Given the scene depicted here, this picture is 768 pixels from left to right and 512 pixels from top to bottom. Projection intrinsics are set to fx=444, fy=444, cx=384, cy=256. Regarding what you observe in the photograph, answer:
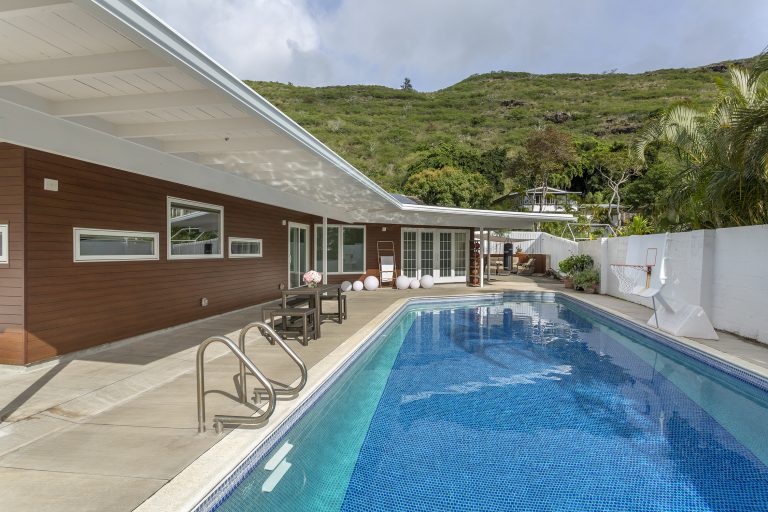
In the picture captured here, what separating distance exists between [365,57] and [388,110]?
1707cm

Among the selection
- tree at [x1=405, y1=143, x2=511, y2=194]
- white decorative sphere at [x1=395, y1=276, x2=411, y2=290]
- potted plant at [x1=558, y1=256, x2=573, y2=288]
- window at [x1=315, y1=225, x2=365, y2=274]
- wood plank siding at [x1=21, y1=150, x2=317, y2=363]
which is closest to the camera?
wood plank siding at [x1=21, y1=150, x2=317, y2=363]

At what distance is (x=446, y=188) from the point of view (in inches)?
1172

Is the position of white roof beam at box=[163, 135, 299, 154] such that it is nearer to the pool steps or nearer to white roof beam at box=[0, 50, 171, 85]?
white roof beam at box=[0, 50, 171, 85]

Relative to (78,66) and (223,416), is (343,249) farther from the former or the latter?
(78,66)

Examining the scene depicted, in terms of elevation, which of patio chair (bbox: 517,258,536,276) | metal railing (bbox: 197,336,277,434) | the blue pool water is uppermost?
patio chair (bbox: 517,258,536,276)

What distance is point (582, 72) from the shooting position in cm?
6525

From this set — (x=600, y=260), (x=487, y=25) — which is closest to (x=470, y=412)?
(x=600, y=260)

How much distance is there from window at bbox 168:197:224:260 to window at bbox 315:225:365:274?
515cm

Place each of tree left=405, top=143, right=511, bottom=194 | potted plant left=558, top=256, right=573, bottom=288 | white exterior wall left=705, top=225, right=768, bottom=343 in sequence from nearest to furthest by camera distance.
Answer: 1. white exterior wall left=705, top=225, right=768, bottom=343
2. potted plant left=558, top=256, right=573, bottom=288
3. tree left=405, top=143, right=511, bottom=194

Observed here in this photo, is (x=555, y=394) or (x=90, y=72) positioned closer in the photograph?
(x=90, y=72)

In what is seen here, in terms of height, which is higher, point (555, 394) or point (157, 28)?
point (157, 28)

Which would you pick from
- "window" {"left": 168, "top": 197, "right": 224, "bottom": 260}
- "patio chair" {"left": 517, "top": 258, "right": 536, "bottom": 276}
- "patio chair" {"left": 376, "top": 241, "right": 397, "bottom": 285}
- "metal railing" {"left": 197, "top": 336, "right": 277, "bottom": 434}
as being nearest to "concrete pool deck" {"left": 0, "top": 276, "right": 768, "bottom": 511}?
"metal railing" {"left": 197, "top": 336, "right": 277, "bottom": 434}

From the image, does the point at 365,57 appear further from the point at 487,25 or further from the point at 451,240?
the point at 451,240

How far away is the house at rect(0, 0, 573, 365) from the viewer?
2.83m
